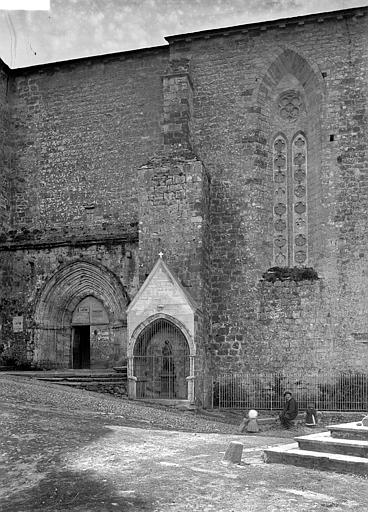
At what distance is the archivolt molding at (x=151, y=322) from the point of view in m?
16.7

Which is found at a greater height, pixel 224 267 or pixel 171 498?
pixel 224 267

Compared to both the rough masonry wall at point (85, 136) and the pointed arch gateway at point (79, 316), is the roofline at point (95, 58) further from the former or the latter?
the pointed arch gateway at point (79, 316)

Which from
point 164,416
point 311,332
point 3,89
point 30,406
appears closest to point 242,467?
point 30,406

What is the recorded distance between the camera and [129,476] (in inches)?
279

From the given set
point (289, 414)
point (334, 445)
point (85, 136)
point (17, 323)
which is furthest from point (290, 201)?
point (334, 445)

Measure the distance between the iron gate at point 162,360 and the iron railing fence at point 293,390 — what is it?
171 centimetres

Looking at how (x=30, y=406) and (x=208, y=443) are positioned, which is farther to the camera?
(x=30, y=406)

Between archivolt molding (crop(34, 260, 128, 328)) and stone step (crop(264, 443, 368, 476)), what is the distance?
1251 centimetres

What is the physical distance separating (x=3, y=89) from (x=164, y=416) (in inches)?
509

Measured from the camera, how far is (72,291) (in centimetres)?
2091

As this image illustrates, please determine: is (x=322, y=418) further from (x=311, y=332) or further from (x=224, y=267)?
(x=224, y=267)


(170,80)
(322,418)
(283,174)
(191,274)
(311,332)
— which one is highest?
(170,80)

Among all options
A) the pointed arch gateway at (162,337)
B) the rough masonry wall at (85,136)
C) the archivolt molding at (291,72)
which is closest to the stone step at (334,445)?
the pointed arch gateway at (162,337)

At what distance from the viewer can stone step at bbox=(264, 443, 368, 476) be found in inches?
291
